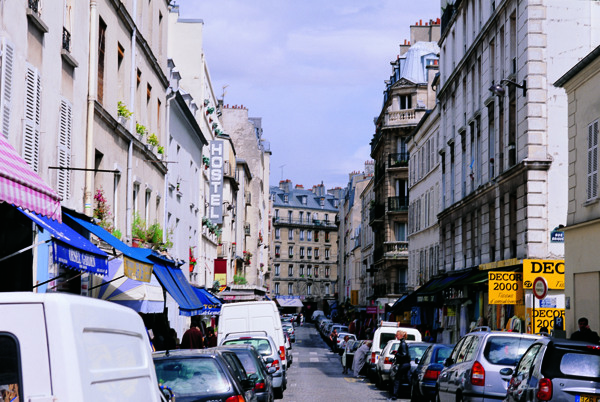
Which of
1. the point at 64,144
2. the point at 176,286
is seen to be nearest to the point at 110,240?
the point at 64,144

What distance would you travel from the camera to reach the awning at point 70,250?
11141mm

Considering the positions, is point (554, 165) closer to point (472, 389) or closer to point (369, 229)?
point (472, 389)

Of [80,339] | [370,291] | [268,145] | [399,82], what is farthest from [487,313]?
[268,145]

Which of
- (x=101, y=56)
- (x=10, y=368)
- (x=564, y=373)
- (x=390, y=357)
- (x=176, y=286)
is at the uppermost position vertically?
(x=101, y=56)

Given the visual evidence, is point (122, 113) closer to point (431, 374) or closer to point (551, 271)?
point (431, 374)

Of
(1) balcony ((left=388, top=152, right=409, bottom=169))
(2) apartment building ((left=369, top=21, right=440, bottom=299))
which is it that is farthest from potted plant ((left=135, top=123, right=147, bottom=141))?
(1) balcony ((left=388, top=152, right=409, bottom=169))

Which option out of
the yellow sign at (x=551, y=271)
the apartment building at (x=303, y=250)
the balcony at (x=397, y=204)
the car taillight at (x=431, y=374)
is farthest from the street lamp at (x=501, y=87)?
the apartment building at (x=303, y=250)

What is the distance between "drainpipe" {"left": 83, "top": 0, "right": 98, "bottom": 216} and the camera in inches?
749

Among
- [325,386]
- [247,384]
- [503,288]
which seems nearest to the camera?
[247,384]

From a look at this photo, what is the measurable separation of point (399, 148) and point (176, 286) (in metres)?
48.3

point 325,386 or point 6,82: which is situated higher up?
point 6,82

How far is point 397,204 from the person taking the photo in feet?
216

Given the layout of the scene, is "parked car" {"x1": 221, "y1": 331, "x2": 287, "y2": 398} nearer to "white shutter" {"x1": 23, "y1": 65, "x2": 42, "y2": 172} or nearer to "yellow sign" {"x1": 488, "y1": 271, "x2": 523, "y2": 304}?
"yellow sign" {"x1": 488, "y1": 271, "x2": 523, "y2": 304}

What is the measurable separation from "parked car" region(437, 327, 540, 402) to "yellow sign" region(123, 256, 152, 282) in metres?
5.55
